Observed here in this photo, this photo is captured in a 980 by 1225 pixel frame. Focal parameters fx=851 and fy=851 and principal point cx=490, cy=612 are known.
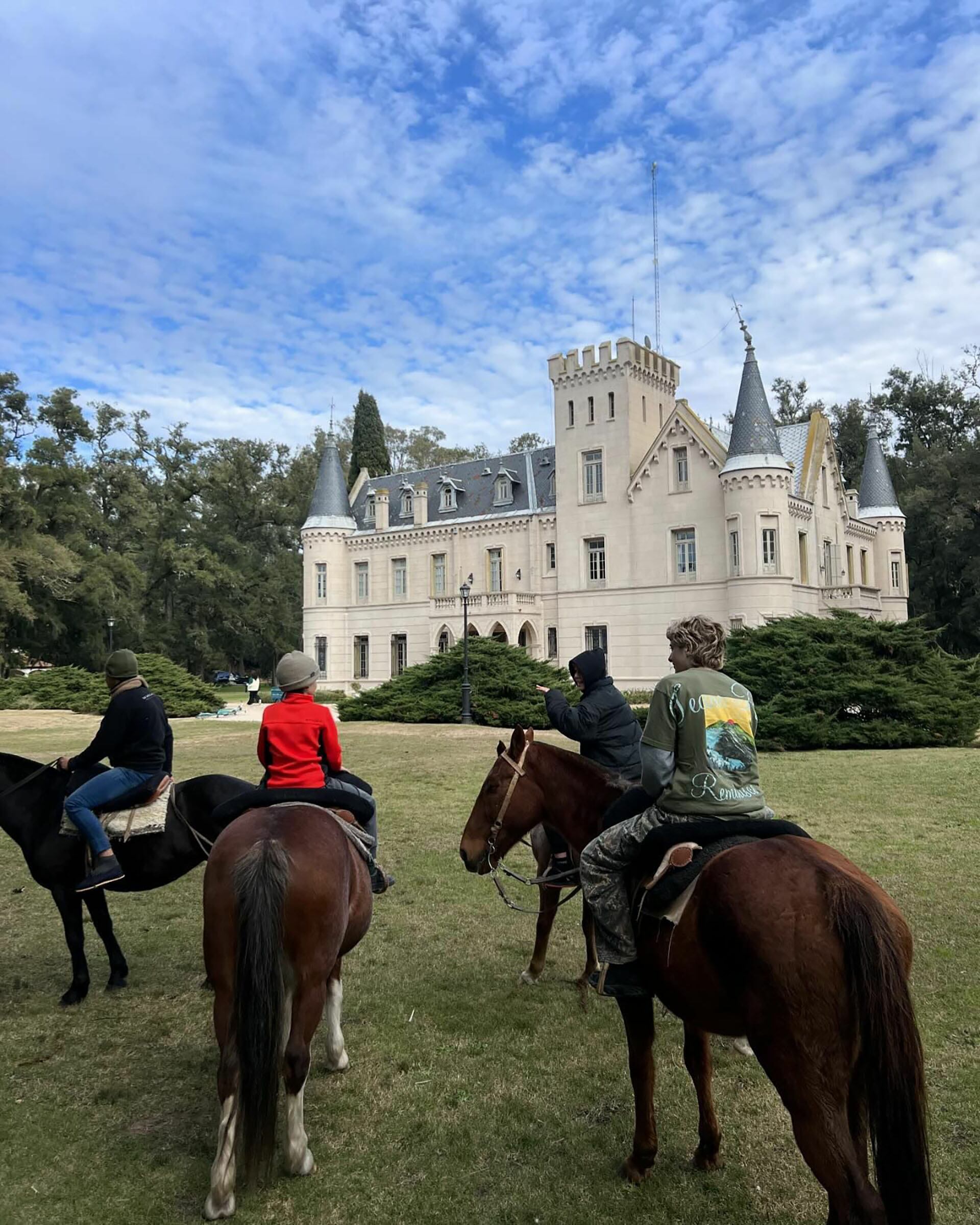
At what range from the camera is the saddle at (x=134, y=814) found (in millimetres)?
5805

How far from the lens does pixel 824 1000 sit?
2910mm

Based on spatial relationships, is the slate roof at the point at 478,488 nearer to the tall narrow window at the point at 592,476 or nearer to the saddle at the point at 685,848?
the tall narrow window at the point at 592,476

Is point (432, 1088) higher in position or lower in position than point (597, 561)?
lower

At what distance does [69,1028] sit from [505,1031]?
109 inches

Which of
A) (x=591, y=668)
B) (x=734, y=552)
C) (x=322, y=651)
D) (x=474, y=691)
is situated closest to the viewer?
(x=591, y=668)

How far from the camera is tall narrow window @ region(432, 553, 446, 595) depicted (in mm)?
43719

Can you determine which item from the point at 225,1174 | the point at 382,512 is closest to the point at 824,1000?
the point at 225,1174

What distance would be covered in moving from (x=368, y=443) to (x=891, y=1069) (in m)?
53.1

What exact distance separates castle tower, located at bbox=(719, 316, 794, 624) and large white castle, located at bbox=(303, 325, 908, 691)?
0.06m

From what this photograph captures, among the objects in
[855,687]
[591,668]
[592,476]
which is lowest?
[855,687]

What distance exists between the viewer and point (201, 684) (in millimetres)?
34750

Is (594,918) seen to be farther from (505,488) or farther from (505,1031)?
(505,488)

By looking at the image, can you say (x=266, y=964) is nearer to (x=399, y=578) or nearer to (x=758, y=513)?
(x=758, y=513)

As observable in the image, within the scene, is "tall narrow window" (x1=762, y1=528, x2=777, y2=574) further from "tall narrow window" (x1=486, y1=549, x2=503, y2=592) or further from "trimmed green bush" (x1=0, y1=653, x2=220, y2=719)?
"trimmed green bush" (x1=0, y1=653, x2=220, y2=719)
